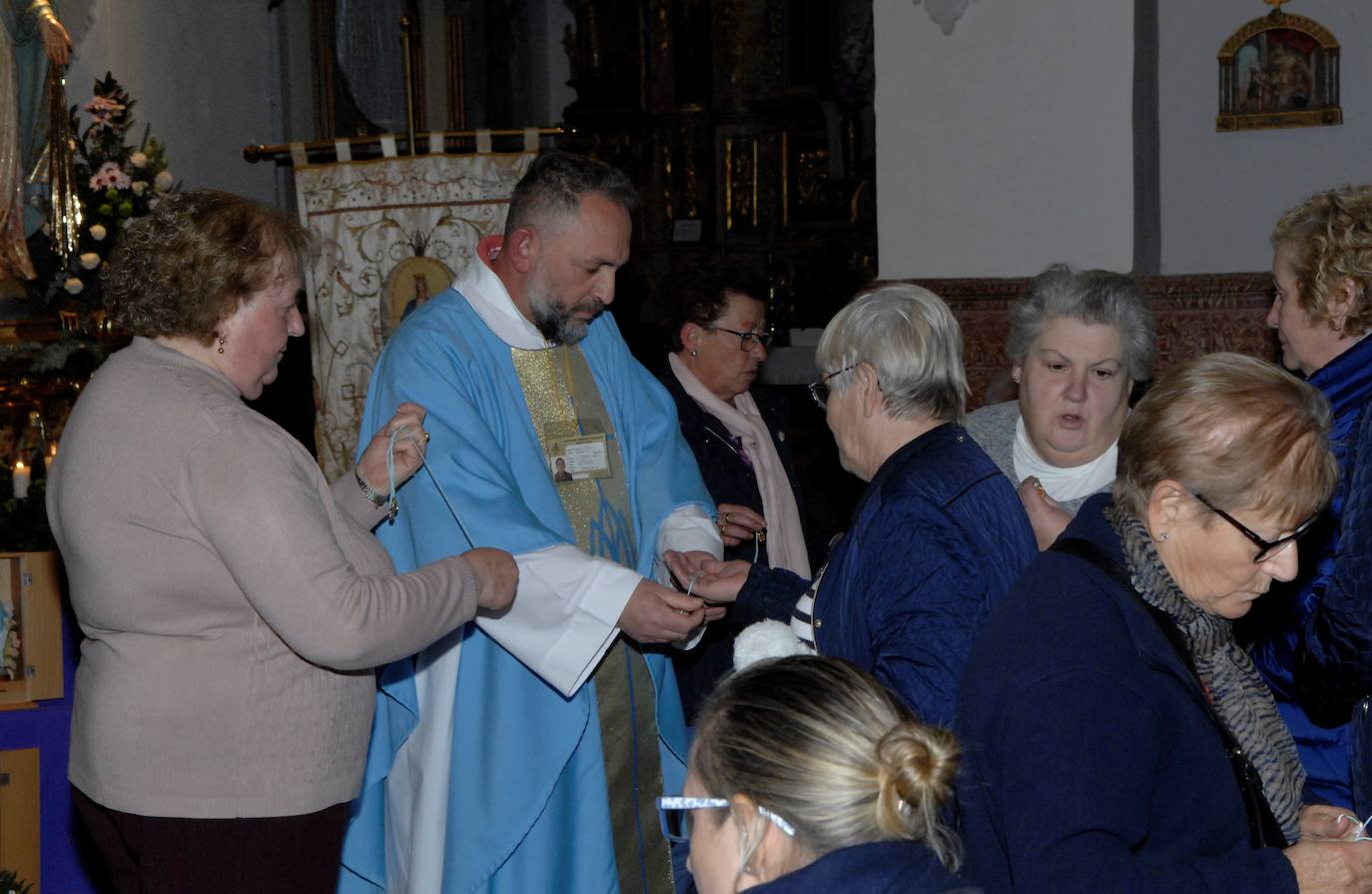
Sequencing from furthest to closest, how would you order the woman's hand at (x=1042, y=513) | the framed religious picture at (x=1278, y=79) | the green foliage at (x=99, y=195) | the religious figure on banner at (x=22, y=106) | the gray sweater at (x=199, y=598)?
1. the religious figure on banner at (x=22, y=106)
2. the green foliage at (x=99, y=195)
3. the framed religious picture at (x=1278, y=79)
4. the woman's hand at (x=1042, y=513)
5. the gray sweater at (x=199, y=598)

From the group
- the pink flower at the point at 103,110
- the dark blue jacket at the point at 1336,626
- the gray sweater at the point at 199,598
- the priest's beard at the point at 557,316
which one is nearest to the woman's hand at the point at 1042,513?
the dark blue jacket at the point at 1336,626

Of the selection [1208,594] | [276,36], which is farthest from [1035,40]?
[276,36]

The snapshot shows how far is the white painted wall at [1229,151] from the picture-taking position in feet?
17.4

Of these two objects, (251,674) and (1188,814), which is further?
(251,674)

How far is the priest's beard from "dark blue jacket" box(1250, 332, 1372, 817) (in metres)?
1.61

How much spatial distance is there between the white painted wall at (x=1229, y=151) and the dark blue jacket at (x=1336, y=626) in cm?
281

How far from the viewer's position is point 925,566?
2.27 meters

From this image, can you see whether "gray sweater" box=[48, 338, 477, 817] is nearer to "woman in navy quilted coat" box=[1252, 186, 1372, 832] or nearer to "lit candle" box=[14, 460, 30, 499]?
"woman in navy quilted coat" box=[1252, 186, 1372, 832]

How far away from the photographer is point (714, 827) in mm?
1530

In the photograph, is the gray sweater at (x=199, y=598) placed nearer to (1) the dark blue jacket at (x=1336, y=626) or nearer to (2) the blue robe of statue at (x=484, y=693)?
(2) the blue robe of statue at (x=484, y=693)

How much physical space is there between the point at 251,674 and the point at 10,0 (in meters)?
4.55

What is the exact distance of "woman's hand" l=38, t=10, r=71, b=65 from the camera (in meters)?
5.88

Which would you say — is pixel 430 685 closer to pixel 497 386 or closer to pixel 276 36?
pixel 497 386

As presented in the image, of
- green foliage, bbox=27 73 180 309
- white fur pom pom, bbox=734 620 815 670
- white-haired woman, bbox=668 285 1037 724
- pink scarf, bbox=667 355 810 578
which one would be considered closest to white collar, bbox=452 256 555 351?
pink scarf, bbox=667 355 810 578
